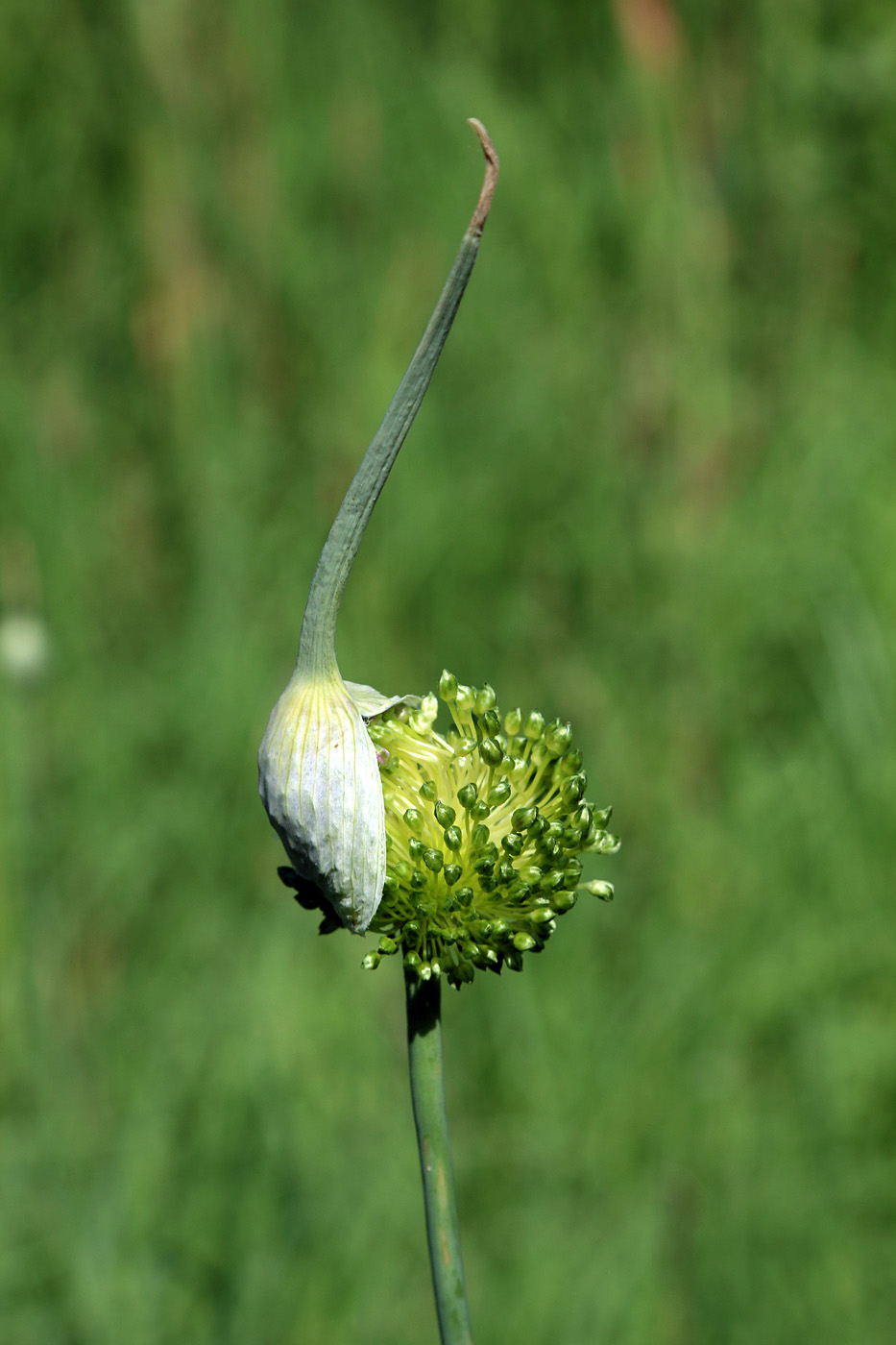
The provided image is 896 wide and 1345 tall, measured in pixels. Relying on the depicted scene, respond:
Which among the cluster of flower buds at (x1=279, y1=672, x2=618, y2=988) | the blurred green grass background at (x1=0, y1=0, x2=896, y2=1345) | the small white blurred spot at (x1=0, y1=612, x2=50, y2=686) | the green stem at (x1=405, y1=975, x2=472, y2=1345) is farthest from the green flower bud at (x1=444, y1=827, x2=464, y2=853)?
the small white blurred spot at (x1=0, y1=612, x2=50, y2=686)

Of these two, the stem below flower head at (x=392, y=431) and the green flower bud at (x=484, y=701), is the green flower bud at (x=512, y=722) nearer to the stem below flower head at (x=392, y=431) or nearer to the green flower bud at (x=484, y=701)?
the green flower bud at (x=484, y=701)

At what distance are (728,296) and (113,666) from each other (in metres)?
1.66

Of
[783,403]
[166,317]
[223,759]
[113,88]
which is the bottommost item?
[223,759]

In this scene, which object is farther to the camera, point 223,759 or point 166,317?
point 166,317

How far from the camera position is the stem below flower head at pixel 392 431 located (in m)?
0.45

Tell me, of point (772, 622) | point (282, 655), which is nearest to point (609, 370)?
point (772, 622)

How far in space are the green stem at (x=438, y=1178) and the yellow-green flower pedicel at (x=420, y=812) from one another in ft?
0.13

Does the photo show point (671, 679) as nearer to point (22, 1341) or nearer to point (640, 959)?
point (640, 959)

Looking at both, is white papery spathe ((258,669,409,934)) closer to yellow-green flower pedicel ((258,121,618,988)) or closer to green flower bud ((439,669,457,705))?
yellow-green flower pedicel ((258,121,618,988))

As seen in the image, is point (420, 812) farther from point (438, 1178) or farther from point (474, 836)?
point (438, 1178)

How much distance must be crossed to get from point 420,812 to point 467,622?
1936 millimetres

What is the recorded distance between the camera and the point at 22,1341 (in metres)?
1.59

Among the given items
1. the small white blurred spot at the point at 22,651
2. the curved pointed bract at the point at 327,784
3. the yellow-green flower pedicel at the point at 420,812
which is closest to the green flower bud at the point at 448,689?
the yellow-green flower pedicel at the point at 420,812

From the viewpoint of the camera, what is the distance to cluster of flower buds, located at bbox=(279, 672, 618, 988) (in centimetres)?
67
